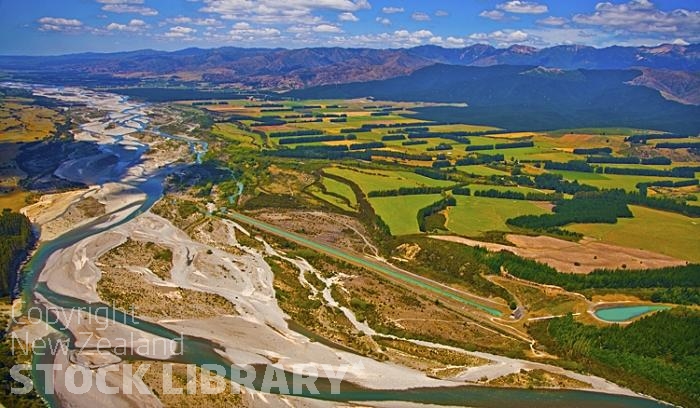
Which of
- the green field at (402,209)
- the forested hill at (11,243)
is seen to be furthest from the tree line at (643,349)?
the forested hill at (11,243)

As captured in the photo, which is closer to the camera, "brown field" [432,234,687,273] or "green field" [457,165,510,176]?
"brown field" [432,234,687,273]

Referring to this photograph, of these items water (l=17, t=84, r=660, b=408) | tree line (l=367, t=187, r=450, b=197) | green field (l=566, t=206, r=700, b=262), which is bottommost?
water (l=17, t=84, r=660, b=408)

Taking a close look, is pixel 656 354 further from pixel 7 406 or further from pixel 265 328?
pixel 7 406

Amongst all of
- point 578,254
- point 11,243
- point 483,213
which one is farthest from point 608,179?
point 11,243

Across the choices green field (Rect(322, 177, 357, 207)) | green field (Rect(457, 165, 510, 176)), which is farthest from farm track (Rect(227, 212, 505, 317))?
green field (Rect(457, 165, 510, 176))

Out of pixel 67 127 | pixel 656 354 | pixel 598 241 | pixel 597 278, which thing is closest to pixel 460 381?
pixel 656 354

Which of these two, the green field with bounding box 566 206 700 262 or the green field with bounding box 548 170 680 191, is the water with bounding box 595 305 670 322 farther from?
the green field with bounding box 548 170 680 191

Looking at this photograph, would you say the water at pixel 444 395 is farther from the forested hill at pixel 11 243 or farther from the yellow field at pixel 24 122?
the yellow field at pixel 24 122
